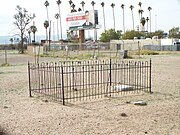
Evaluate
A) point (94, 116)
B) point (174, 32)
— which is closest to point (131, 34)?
point (174, 32)

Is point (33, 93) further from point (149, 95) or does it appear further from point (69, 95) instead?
point (149, 95)

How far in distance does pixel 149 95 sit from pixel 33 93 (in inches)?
174

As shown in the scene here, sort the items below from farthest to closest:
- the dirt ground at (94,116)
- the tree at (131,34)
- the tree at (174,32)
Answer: the tree at (174,32) < the tree at (131,34) < the dirt ground at (94,116)

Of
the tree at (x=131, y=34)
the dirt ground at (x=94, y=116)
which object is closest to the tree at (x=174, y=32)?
the tree at (x=131, y=34)

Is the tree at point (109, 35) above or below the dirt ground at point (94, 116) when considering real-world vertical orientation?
above

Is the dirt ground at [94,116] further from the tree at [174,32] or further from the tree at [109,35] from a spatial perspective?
the tree at [174,32]

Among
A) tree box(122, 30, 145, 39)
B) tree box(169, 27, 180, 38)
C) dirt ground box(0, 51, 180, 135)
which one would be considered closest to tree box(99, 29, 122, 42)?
tree box(122, 30, 145, 39)

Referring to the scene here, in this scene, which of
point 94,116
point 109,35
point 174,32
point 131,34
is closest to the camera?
point 94,116

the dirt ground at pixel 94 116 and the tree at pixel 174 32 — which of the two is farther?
the tree at pixel 174 32

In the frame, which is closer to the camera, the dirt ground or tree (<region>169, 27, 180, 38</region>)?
the dirt ground

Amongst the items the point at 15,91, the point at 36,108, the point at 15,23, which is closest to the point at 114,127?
the point at 36,108

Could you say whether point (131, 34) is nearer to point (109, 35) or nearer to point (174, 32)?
point (109, 35)

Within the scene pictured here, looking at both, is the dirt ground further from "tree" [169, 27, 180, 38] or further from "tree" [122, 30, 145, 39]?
"tree" [169, 27, 180, 38]

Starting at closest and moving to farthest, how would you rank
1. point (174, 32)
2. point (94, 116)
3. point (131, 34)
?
point (94, 116)
point (131, 34)
point (174, 32)
